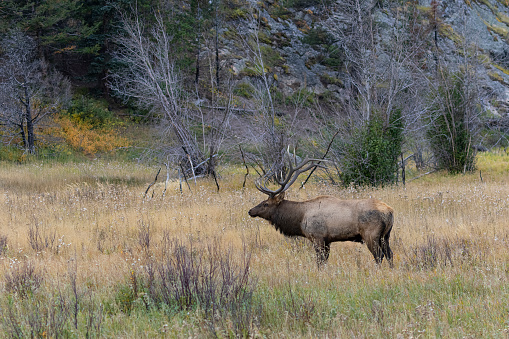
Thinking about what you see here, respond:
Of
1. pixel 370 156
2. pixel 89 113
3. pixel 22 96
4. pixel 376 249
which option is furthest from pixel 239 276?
pixel 89 113

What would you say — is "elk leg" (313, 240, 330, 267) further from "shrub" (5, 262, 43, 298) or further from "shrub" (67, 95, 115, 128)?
"shrub" (67, 95, 115, 128)

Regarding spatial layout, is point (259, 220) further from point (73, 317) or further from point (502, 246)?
point (73, 317)

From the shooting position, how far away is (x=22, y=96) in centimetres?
2273

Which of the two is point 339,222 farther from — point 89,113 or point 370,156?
point 89,113

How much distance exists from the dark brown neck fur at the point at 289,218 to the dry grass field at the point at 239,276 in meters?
0.39

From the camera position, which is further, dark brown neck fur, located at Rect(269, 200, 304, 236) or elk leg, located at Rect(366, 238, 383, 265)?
dark brown neck fur, located at Rect(269, 200, 304, 236)

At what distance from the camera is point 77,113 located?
2662 cm

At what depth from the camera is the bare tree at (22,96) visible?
72.0 feet

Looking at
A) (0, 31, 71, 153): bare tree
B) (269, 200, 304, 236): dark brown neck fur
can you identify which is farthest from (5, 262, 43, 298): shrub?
(0, 31, 71, 153): bare tree

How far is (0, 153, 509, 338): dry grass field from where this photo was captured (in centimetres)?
401

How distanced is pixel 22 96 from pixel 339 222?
72.6ft

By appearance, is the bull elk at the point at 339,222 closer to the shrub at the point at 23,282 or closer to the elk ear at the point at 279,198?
the elk ear at the point at 279,198

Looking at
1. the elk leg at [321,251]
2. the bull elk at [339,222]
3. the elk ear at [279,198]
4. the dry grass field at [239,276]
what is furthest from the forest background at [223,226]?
the elk ear at [279,198]

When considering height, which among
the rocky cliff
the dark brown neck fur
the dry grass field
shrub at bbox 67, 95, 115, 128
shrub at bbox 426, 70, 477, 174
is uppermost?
the rocky cliff
